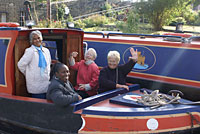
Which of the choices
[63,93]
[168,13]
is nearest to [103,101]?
[63,93]

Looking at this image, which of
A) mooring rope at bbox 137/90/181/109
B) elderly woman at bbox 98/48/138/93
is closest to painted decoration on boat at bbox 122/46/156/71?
elderly woman at bbox 98/48/138/93

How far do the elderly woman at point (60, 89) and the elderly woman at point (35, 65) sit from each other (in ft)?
1.17

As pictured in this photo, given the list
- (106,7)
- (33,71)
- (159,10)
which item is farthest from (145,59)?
(106,7)

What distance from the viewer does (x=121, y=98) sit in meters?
3.75

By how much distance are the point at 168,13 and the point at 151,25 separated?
4.69ft

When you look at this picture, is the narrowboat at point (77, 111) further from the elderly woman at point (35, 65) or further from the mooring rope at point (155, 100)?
the elderly woman at point (35, 65)

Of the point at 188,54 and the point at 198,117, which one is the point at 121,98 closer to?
the point at 198,117

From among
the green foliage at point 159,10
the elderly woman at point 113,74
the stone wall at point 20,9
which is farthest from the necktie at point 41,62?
the stone wall at point 20,9

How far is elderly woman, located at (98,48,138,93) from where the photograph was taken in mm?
3975

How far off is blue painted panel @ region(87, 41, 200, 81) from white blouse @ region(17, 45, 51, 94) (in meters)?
1.97

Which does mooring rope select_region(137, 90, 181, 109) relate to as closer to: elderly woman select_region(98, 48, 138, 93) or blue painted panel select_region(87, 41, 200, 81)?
elderly woman select_region(98, 48, 138, 93)

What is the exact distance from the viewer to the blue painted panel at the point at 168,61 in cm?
446

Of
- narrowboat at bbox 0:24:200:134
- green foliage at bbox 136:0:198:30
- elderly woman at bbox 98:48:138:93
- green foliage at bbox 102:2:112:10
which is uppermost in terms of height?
green foliage at bbox 102:2:112:10

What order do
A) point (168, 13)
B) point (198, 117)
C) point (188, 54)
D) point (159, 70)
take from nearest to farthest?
point (198, 117)
point (188, 54)
point (159, 70)
point (168, 13)
